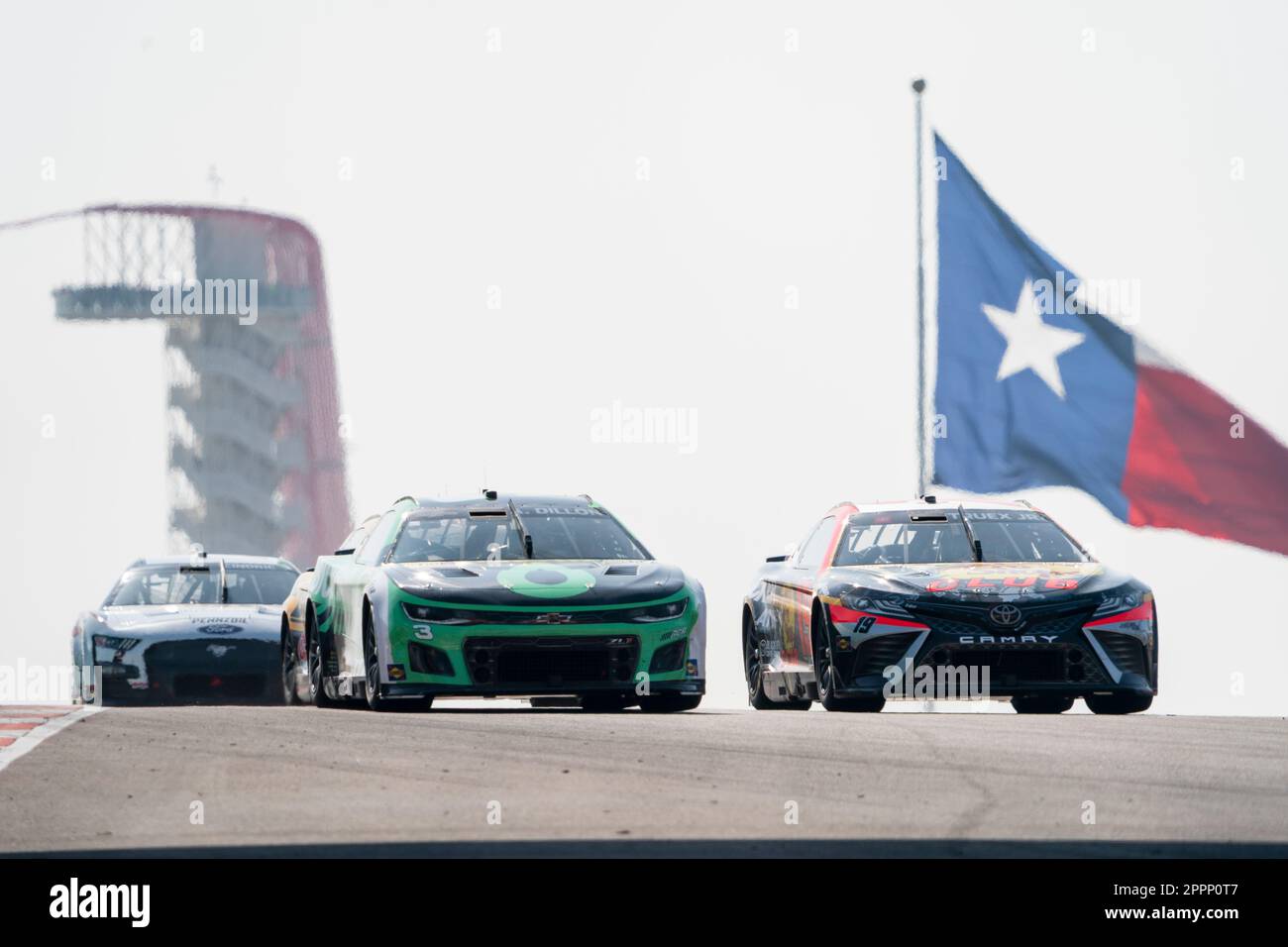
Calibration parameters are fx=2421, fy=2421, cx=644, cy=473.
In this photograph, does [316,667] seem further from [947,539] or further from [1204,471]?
[1204,471]

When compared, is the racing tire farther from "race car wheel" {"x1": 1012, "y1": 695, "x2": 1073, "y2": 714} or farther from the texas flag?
the texas flag

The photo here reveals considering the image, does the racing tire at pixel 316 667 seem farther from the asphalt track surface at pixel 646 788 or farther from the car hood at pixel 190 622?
the asphalt track surface at pixel 646 788

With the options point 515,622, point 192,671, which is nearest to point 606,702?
point 515,622

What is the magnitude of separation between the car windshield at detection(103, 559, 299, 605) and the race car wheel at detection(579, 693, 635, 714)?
4.45m

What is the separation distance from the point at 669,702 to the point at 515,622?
1.37 m

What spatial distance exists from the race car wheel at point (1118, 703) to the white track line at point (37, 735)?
6.31 metres

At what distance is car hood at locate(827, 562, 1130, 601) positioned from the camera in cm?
1467

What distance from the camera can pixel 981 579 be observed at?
48.8ft

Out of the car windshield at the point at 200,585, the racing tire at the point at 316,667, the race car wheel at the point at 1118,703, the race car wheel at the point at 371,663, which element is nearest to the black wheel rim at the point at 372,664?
the race car wheel at the point at 371,663

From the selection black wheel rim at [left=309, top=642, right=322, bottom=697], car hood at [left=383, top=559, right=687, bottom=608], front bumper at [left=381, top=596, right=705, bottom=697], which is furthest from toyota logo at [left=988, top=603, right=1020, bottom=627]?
black wheel rim at [left=309, top=642, right=322, bottom=697]

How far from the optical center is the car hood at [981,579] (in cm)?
1467

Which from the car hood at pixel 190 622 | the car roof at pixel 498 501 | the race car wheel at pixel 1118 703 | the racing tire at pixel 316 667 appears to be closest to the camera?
the race car wheel at pixel 1118 703

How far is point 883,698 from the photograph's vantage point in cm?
1471
